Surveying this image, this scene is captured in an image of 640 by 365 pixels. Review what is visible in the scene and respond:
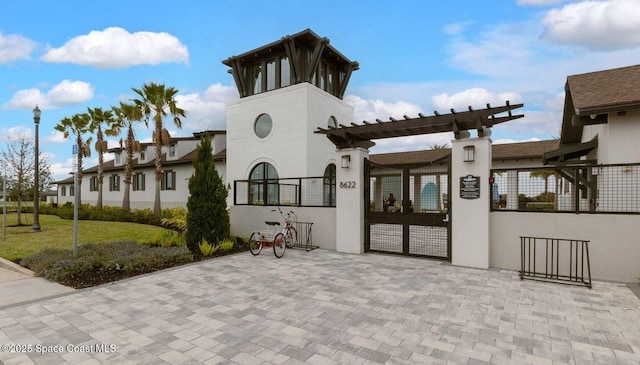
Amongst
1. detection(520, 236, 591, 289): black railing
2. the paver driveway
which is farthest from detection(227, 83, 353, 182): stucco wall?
detection(520, 236, 591, 289): black railing

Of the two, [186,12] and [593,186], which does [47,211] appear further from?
[593,186]

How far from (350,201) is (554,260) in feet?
16.8

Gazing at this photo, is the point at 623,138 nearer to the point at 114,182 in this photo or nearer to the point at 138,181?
the point at 138,181

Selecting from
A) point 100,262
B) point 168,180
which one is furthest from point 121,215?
point 100,262

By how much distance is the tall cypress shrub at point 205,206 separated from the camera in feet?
30.8

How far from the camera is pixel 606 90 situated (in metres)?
7.34

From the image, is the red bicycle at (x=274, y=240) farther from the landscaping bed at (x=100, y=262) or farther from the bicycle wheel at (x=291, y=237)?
the landscaping bed at (x=100, y=262)

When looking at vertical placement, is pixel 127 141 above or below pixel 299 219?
above

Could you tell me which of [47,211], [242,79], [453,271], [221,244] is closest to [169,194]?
[242,79]

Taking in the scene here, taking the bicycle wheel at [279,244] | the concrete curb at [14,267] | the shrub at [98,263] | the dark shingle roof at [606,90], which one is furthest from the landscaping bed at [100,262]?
the dark shingle roof at [606,90]

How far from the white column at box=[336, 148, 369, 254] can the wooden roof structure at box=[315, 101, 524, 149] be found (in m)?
0.40

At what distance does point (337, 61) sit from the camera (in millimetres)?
18891

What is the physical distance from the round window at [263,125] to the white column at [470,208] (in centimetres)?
1153

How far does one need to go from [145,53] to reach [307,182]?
9.36 metres
